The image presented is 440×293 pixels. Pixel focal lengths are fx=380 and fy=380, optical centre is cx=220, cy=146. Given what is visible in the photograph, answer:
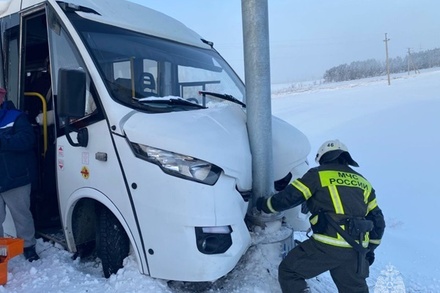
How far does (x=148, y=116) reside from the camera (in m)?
2.81

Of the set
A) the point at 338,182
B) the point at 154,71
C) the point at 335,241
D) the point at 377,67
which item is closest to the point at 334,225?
the point at 335,241

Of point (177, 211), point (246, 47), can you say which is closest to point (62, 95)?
point (177, 211)

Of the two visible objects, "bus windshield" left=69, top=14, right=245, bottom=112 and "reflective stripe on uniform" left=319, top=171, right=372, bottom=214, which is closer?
"reflective stripe on uniform" left=319, top=171, right=372, bottom=214

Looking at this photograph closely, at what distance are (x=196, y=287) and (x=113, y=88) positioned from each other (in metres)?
1.69

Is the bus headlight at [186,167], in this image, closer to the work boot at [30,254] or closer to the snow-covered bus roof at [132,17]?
the snow-covered bus roof at [132,17]

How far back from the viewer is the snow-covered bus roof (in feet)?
11.5

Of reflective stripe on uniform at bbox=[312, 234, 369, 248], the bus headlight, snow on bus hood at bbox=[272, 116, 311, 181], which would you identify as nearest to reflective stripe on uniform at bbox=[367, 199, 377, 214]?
reflective stripe on uniform at bbox=[312, 234, 369, 248]

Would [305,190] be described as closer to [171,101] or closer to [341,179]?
[341,179]

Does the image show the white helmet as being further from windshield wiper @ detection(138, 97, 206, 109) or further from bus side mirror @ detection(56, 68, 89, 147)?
bus side mirror @ detection(56, 68, 89, 147)

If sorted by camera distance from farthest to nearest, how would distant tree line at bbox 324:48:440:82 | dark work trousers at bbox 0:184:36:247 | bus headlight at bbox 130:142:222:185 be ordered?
distant tree line at bbox 324:48:440:82 < dark work trousers at bbox 0:184:36:247 < bus headlight at bbox 130:142:222:185

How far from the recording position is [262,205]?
2.96m

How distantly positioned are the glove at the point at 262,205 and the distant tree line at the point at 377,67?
2592 inches

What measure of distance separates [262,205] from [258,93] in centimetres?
90

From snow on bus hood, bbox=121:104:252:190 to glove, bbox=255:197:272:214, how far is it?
0.45 feet
